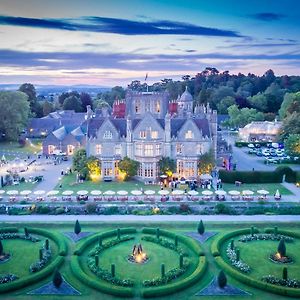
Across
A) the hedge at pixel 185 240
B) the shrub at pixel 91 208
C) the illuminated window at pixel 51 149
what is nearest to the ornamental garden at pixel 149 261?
the hedge at pixel 185 240

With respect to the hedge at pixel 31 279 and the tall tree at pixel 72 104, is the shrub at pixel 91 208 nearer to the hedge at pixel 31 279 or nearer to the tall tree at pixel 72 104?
the hedge at pixel 31 279

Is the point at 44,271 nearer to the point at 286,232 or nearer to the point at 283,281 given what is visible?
the point at 283,281

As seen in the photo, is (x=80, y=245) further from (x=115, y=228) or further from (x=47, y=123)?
(x=47, y=123)

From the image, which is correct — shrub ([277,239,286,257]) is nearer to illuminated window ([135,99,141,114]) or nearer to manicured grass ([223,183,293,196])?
manicured grass ([223,183,293,196])

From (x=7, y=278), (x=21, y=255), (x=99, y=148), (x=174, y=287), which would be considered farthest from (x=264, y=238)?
(x=99, y=148)

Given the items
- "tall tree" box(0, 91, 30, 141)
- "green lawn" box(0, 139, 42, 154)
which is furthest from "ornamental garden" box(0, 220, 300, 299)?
"tall tree" box(0, 91, 30, 141)
